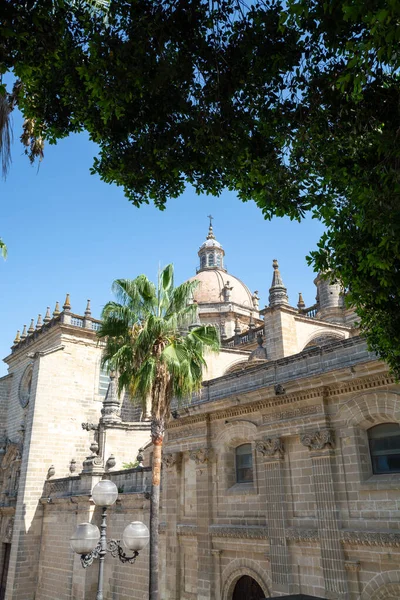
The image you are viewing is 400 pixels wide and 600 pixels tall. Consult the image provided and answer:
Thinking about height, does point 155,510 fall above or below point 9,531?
above

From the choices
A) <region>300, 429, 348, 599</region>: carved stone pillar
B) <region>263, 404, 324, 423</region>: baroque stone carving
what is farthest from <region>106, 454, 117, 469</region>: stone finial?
<region>300, 429, 348, 599</region>: carved stone pillar

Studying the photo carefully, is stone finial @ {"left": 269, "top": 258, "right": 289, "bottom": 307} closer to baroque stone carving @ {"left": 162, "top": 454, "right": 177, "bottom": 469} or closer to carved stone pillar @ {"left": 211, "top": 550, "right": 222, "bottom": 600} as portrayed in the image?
baroque stone carving @ {"left": 162, "top": 454, "right": 177, "bottom": 469}

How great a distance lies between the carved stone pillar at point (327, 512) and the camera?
10555 millimetres

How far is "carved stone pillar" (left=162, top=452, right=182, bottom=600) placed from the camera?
14.8m

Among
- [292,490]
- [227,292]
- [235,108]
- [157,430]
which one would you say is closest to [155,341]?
[157,430]

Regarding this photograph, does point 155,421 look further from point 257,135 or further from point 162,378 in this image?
point 257,135

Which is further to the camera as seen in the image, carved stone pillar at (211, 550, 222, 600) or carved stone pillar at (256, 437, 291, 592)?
carved stone pillar at (211, 550, 222, 600)

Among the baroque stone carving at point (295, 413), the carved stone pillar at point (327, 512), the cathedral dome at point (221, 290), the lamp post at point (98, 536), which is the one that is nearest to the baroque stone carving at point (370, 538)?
the carved stone pillar at point (327, 512)

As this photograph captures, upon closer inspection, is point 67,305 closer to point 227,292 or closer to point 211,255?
point 227,292

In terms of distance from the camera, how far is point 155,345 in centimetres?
1359

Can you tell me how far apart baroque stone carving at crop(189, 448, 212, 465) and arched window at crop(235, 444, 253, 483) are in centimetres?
89

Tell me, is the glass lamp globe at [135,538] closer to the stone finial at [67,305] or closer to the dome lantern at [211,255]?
the stone finial at [67,305]

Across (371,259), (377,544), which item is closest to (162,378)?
(377,544)

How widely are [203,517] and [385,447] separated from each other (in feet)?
20.1
